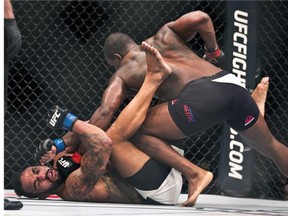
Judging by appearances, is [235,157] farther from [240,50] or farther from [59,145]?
[59,145]

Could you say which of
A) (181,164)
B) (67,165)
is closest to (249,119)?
(181,164)

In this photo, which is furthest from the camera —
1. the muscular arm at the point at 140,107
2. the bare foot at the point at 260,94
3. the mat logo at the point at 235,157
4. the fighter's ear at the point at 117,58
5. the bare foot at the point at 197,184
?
the mat logo at the point at 235,157

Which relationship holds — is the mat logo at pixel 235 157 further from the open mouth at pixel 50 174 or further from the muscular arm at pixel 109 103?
the open mouth at pixel 50 174

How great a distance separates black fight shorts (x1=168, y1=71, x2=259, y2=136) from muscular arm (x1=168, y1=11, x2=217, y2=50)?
22cm

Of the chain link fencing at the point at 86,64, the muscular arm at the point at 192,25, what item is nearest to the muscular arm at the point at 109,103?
the muscular arm at the point at 192,25

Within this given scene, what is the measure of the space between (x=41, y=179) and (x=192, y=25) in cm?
98

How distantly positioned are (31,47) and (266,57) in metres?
1.43

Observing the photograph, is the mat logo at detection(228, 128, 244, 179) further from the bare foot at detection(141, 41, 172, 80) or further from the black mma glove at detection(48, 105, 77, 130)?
the black mma glove at detection(48, 105, 77, 130)

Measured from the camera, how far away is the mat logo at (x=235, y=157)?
378 centimetres

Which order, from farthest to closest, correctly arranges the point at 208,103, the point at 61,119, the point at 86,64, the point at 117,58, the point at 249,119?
the point at 86,64 < the point at 117,58 < the point at 249,119 < the point at 208,103 < the point at 61,119

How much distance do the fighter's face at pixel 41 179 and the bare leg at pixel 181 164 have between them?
426mm

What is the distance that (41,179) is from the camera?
2.99 m

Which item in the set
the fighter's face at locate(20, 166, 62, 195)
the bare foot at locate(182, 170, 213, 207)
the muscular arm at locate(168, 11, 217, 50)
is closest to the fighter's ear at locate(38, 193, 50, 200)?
the fighter's face at locate(20, 166, 62, 195)

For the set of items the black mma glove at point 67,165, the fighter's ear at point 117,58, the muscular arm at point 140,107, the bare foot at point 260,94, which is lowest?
the bare foot at point 260,94
